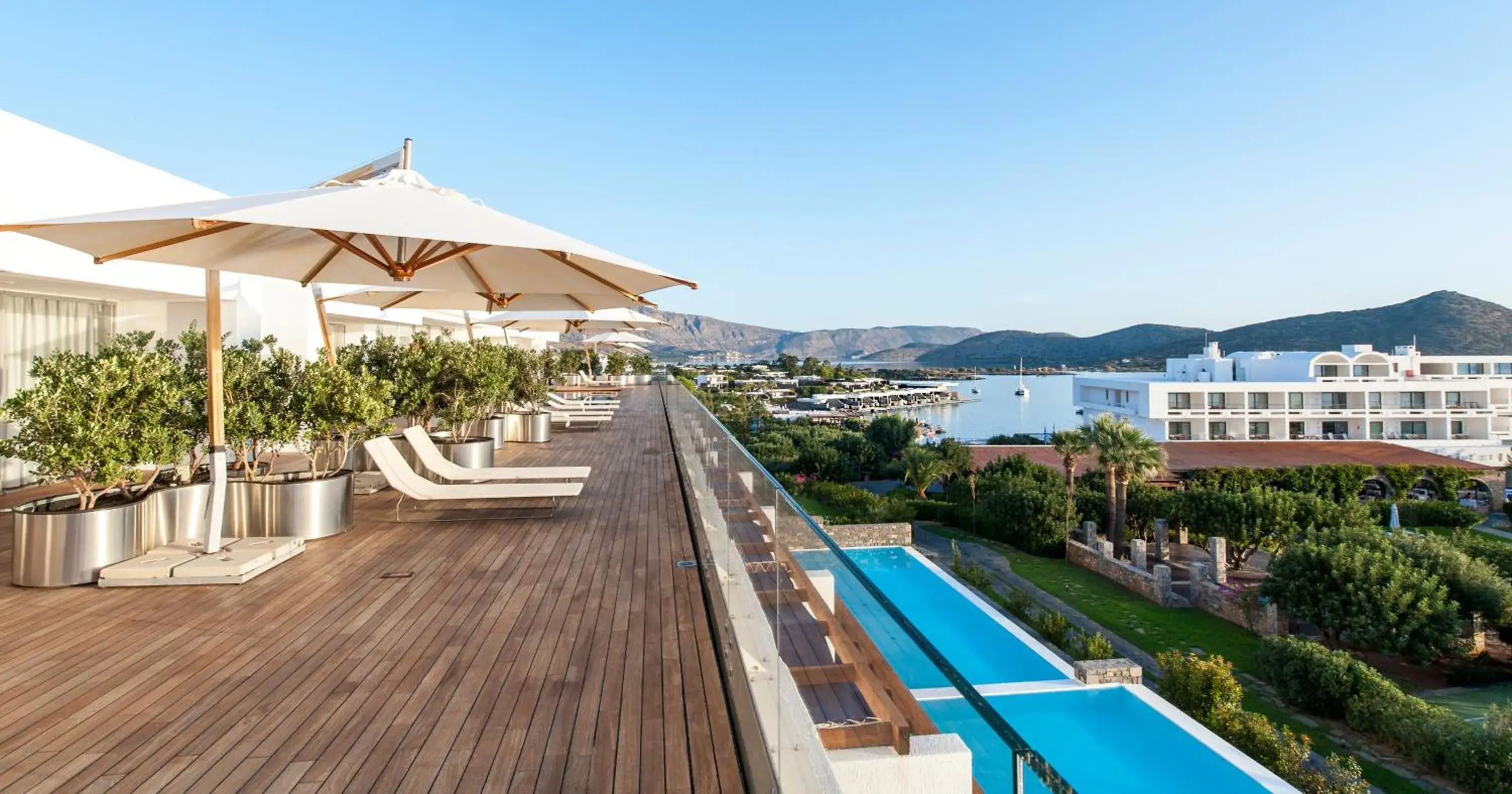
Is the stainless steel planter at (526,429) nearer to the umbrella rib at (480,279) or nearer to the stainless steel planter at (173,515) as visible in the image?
the umbrella rib at (480,279)

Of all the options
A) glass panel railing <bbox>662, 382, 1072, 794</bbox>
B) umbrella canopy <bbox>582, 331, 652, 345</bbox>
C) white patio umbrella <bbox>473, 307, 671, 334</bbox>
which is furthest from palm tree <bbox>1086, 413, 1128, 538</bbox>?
glass panel railing <bbox>662, 382, 1072, 794</bbox>

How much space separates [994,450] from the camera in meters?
37.6

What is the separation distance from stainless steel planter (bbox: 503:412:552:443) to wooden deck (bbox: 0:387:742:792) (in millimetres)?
7827

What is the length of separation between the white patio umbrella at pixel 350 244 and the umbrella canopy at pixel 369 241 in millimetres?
12

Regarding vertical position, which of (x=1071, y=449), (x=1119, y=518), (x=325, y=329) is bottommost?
(x=1119, y=518)

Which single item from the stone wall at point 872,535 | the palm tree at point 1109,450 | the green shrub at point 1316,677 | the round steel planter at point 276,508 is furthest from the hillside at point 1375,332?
the round steel planter at point 276,508

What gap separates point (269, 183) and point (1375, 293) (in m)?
107

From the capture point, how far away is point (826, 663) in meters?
1.88

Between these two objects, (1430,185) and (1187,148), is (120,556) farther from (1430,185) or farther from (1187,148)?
(1430,185)

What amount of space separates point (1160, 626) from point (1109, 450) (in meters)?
7.60

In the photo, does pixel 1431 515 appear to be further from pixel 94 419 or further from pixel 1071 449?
pixel 94 419

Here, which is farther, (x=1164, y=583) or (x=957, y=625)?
(x=1164, y=583)

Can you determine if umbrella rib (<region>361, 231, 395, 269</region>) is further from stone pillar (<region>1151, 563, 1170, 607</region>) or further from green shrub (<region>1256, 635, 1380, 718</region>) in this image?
stone pillar (<region>1151, 563, 1170, 607</region>)

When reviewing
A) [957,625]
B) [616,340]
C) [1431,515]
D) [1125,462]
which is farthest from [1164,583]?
[1431,515]
